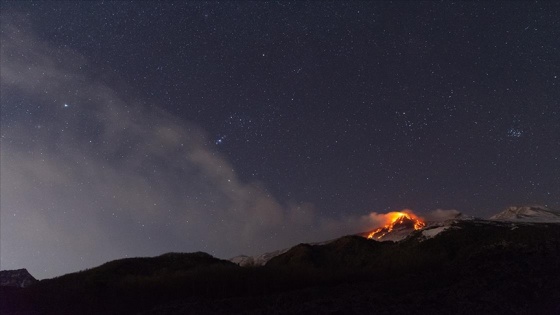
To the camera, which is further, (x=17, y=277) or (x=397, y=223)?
(x=397, y=223)

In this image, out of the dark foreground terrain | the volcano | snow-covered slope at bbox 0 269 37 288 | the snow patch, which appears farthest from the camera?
the volcano

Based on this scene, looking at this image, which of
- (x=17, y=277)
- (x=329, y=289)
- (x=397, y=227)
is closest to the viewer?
(x=329, y=289)

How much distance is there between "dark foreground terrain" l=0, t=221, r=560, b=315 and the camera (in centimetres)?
3198

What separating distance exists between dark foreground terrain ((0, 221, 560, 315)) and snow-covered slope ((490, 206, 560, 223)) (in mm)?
115907

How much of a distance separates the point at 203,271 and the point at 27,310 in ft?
64.1

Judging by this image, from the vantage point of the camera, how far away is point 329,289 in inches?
1423

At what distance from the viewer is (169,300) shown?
36656 millimetres

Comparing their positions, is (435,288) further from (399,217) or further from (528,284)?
(399,217)

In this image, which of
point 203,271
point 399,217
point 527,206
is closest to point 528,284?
point 203,271

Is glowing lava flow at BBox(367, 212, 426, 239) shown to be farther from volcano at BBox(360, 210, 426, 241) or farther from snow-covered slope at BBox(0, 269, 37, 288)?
snow-covered slope at BBox(0, 269, 37, 288)

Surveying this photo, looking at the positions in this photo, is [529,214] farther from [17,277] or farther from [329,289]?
[17,277]

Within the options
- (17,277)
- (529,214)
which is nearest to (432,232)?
(17,277)

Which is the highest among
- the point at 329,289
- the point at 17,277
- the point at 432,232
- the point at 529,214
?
the point at 529,214

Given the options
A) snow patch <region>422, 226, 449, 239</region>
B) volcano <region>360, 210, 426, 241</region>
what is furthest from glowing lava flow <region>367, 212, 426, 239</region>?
snow patch <region>422, 226, 449, 239</region>
